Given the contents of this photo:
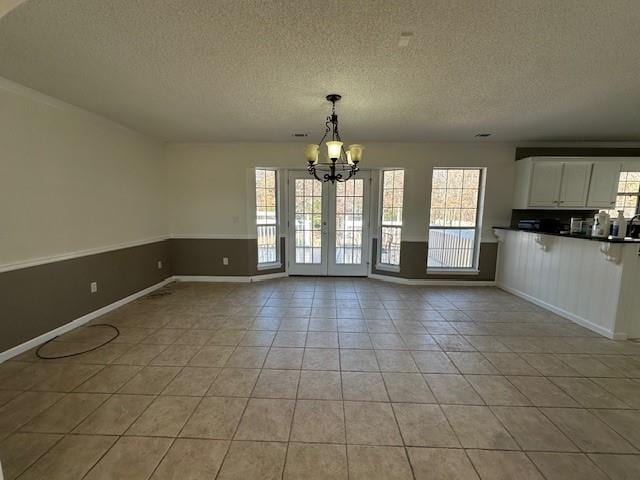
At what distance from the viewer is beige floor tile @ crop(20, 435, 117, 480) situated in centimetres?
138

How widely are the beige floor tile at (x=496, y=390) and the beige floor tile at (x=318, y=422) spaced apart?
1.10 meters

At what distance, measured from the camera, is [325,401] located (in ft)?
6.33

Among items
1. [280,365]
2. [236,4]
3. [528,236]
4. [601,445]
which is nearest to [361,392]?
[280,365]

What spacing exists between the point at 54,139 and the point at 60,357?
2.15m

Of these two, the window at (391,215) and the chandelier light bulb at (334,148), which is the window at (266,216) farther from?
the chandelier light bulb at (334,148)

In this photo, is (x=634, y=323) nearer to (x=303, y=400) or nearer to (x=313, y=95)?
(x=303, y=400)

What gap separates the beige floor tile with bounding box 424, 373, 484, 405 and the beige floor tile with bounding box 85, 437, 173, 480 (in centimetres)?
184

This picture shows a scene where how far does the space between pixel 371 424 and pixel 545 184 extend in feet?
15.1

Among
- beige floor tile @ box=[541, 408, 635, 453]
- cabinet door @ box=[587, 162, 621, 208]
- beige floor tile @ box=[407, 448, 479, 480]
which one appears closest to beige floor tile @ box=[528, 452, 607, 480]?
beige floor tile @ box=[541, 408, 635, 453]

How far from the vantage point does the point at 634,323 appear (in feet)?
9.40

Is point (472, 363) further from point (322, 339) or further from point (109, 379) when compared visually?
point (109, 379)

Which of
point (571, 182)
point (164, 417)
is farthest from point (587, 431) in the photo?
point (571, 182)

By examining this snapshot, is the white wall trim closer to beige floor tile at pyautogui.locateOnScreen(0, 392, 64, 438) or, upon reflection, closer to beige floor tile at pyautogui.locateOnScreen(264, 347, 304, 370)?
beige floor tile at pyautogui.locateOnScreen(0, 392, 64, 438)

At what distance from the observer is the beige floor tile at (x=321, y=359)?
2.33m
